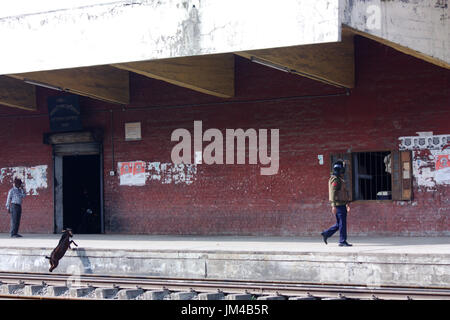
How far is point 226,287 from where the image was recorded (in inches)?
452

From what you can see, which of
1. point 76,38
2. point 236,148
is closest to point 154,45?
point 76,38

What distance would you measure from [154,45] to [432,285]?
720cm

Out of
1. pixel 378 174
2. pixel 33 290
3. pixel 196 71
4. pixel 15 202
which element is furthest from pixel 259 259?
pixel 15 202

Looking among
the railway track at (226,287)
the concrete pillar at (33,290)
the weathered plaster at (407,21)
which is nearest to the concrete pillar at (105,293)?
the railway track at (226,287)

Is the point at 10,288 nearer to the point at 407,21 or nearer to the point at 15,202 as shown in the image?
the point at 15,202

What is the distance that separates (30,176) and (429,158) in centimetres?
1091

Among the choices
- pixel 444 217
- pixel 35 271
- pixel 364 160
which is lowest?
pixel 35 271

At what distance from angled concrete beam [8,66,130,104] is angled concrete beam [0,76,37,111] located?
233 cm

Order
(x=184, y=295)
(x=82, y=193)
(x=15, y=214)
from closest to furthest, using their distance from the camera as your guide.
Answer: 1. (x=184, y=295)
2. (x=15, y=214)
3. (x=82, y=193)

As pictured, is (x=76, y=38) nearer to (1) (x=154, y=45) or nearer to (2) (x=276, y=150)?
(1) (x=154, y=45)

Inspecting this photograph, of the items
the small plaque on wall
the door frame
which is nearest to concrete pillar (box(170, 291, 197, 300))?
the small plaque on wall

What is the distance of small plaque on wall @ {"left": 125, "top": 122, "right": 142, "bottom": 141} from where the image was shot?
19320mm

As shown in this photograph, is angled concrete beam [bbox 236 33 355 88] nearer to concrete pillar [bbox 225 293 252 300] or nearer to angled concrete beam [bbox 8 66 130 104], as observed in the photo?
angled concrete beam [bbox 8 66 130 104]

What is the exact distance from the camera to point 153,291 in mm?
11195
